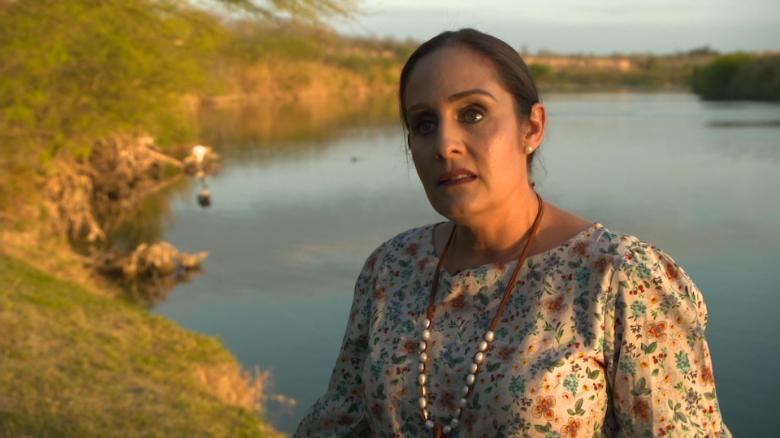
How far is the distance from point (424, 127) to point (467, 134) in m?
0.11

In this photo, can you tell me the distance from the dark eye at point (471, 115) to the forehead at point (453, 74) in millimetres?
44

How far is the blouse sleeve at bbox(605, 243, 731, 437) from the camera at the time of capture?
168 centimetres

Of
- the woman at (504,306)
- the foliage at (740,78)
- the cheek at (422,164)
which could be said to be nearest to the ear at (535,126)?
the woman at (504,306)

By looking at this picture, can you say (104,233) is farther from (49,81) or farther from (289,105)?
(289,105)

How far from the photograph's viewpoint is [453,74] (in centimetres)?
186

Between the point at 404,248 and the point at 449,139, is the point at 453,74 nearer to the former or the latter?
the point at 449,139

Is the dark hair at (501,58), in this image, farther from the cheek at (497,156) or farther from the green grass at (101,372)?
the green grass at (101,372)

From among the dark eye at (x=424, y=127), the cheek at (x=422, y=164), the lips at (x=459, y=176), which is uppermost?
the dark eye at (x=424, y=127)

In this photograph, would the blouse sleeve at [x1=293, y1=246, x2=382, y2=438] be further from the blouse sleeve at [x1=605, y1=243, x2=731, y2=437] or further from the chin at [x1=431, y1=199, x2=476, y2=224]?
the blouse sleeve at [x1=605, y1=243, x2=731, y2=437]

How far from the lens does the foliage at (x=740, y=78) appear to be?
46.7 m

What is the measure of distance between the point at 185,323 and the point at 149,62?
292 inches

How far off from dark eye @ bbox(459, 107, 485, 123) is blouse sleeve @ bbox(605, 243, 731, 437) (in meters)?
0.40

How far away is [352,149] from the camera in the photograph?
29.8 m

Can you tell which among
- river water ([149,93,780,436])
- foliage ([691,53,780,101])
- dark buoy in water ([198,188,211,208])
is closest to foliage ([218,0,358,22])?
river water ([149,93,780,436])
